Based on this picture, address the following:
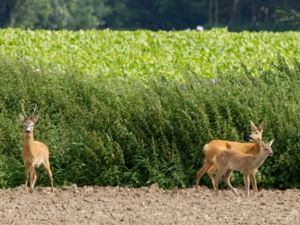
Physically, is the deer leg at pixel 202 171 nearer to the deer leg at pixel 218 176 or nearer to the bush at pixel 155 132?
the deer leg at pixel 218 176

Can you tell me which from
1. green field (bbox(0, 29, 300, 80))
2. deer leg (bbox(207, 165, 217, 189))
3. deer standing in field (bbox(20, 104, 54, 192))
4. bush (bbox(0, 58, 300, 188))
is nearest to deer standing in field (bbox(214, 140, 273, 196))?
deer leg (bbox(207, 165, 217, 189))

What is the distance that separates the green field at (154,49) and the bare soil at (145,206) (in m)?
10.7

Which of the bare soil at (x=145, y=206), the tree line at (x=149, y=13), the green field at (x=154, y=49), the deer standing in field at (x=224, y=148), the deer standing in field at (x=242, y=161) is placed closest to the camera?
the bare soil at (x=145, y=206)

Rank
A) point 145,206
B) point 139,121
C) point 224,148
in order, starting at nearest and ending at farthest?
1. point 145,206
2. point 224,148
3. point 139,121

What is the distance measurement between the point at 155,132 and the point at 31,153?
1924 millimetres

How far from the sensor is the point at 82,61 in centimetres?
2748

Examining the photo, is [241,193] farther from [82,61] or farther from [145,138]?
[82,61]

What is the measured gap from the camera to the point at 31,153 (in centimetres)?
1559

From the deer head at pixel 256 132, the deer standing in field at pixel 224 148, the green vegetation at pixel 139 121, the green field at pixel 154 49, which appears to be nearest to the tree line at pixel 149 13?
the green field at pixel 154 49

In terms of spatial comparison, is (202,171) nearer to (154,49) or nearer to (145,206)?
(145,206)

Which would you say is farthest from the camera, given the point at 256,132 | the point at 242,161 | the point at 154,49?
the point at 154,49

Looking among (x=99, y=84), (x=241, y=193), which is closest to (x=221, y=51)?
(x=99, y=84)

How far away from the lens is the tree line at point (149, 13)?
279 feet

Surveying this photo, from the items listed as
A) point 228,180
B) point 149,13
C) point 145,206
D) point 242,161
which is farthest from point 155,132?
point 149,13
